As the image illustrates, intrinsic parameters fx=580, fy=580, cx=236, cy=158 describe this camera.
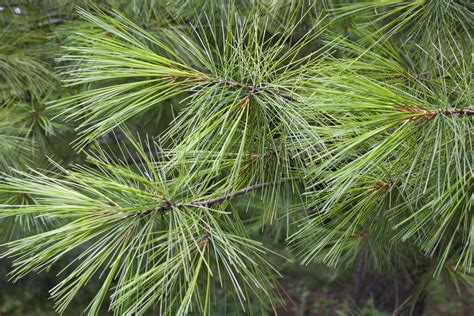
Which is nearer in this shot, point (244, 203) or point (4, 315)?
point (244, 203)

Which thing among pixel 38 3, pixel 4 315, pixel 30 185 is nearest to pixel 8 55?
pixel 38 3

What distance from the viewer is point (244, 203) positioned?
2.18 metres

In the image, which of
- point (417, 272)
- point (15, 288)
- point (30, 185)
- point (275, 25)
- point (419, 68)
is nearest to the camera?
point (30, 185)

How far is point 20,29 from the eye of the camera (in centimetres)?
192

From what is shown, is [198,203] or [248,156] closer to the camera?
[198,203]

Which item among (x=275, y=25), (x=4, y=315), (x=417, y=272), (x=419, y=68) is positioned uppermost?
(x=275, y=25)

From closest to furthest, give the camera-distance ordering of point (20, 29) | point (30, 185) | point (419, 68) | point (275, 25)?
1. point (30, 185)
2. point (419, 68)
3. point (275, 25)
4. point (20, 29)

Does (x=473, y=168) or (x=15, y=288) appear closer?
(x=473, y=168)

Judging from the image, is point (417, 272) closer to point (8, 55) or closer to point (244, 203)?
point (244, 203)

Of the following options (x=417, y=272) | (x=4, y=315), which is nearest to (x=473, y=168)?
(x=417, y=272)

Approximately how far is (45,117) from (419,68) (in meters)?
1.12

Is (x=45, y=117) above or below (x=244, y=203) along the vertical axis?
above

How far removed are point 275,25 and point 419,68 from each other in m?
0.45

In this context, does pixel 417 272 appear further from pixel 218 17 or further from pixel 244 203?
pixel 218 17
